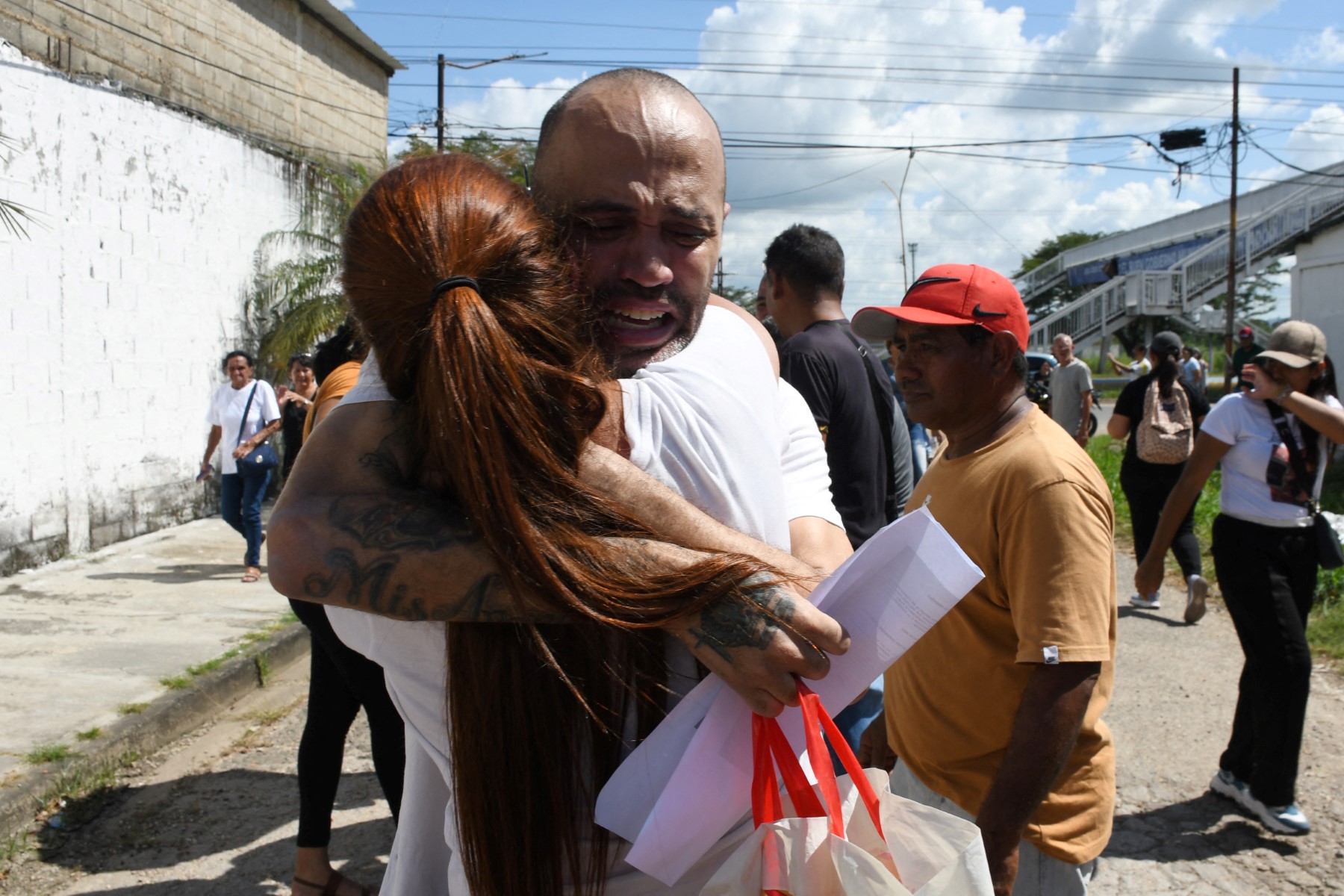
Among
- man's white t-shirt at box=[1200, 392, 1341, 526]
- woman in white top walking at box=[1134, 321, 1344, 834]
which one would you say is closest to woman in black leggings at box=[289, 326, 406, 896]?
woman in white top walking at box=[1134, 321, 1344, 834]

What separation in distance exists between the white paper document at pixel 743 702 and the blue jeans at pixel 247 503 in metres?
7.76

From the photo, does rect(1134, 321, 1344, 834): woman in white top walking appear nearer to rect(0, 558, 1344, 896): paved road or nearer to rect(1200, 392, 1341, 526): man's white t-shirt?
rect(1200, 392, 1341, 526): man's white t-shirt

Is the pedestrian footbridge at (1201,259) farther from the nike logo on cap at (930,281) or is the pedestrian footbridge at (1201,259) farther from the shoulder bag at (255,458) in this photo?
the nike logo on cap at (930,281)

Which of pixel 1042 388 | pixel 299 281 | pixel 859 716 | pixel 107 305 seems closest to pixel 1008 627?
pixel 859 716

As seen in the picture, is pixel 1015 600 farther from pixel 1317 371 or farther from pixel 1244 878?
pixel 1317 371

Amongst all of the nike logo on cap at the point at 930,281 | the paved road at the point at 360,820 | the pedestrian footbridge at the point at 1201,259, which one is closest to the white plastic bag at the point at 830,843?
the nike logo on cap at the point at 930,281

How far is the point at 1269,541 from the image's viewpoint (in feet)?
14.3

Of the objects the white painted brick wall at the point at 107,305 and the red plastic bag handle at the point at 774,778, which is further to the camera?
the white painted brick wall at the point at 107,305

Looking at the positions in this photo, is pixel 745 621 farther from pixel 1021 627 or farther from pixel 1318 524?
pixel 1318 524

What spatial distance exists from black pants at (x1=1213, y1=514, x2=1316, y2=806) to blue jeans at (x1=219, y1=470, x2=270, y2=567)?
6779mm

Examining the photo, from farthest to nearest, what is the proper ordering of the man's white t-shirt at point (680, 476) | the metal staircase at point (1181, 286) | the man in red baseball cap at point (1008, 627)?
1. the metal staircase at point (1181, 286)
2. the man in red baseball cap at point (1008, 627)
3. the man's white t-shirt at point (680, 476)

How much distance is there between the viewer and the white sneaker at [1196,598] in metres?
6.80

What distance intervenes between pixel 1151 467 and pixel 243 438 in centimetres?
689

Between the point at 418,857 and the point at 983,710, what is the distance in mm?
1307
